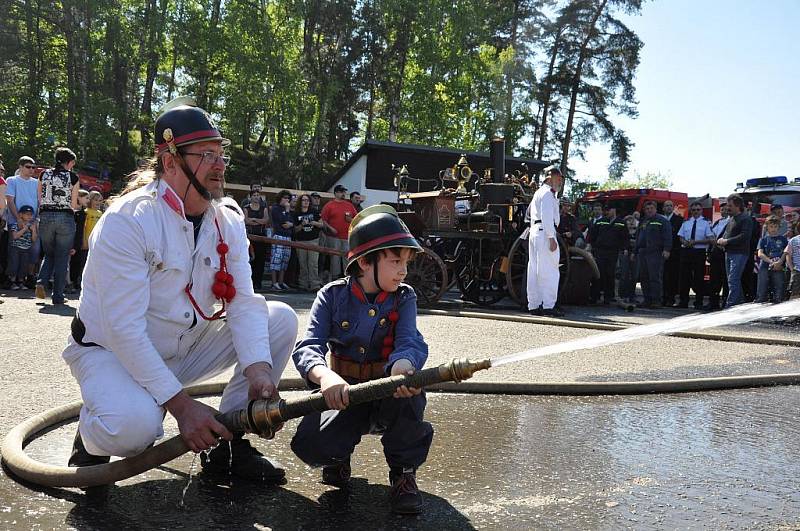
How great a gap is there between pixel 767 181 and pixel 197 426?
21.4 m

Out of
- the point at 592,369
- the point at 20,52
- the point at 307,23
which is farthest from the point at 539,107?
the point at 592,369

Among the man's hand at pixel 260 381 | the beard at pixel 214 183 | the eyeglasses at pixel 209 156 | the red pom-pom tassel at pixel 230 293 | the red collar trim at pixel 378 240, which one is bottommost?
the man's hand at pixel 260 381

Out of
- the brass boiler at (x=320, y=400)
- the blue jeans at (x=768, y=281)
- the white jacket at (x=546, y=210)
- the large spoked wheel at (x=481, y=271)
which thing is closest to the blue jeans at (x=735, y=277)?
the blue jeans at (x=768, y=281)

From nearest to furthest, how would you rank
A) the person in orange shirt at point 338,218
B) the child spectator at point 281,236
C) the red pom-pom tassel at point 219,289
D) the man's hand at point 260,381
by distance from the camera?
the man's hand at point 260,381, the red pom-pom tassel at point 219,289, the child spectator at point 281,236, the person in orange shirt at point 338,218

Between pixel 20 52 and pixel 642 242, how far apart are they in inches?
1086

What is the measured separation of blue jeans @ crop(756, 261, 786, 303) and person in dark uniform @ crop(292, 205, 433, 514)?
37.6ft

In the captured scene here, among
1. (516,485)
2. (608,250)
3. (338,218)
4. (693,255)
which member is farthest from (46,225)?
(693,255)

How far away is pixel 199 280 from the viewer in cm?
323

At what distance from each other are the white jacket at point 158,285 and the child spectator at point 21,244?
9.84 m

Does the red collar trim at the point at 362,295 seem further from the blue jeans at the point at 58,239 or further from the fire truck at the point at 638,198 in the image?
the fire truck at the point at 638,198

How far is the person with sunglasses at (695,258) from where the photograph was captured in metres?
15.2

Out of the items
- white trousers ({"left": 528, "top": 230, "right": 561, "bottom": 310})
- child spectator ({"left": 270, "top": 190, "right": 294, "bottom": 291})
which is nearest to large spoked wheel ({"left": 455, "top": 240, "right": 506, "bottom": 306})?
white trousers ({"left": 528, "top": 230, "right": 561, "bottom": 310})

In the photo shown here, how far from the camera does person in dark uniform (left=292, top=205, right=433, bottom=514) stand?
310cm

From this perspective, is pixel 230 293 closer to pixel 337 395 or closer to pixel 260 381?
pixel 260 381
